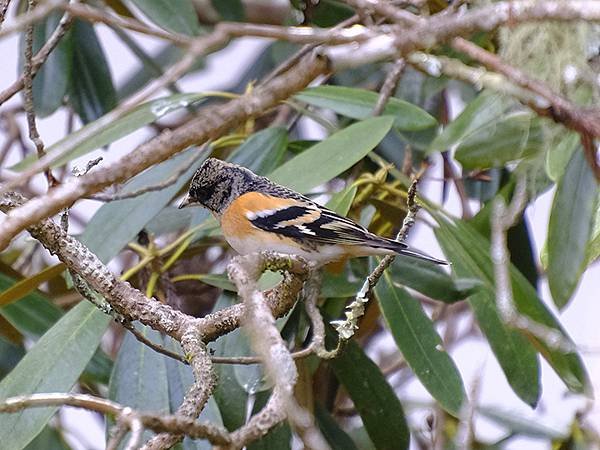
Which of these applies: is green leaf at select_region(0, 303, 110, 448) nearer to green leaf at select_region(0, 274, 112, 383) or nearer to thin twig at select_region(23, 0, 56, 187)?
green leaf at select_region(0, 274, 112, 383)

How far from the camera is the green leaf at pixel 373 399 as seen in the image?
311 centimetres

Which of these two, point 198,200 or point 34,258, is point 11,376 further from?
point 34,258

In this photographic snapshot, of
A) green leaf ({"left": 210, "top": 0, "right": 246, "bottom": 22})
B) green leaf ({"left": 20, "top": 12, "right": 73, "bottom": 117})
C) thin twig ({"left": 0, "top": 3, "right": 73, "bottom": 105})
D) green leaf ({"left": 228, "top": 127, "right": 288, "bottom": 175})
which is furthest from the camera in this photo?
green leaf ({"left": 210, "top": 0, "right": 246, "bottom": 22})

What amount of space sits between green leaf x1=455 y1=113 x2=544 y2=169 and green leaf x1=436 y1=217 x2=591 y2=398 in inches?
8.0

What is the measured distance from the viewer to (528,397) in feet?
9.59

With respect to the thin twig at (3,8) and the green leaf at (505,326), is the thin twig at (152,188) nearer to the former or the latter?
the thin twig at (3,8)

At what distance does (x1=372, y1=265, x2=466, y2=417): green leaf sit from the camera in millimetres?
2803

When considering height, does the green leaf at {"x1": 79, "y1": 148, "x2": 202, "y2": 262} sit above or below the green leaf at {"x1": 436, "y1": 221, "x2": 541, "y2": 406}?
above

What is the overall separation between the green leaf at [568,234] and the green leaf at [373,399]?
23.9 inches

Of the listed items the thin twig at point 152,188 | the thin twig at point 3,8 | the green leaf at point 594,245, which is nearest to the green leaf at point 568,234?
the green leaf at point 594,245

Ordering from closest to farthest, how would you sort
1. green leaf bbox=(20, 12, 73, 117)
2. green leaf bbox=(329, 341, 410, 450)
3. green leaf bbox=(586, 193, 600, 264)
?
green leaf bbox=(586, 193, 600, 264), green leaf bbox=(329, 341, 410, 450), green leaf bbox=(20, 12, 73, 117)

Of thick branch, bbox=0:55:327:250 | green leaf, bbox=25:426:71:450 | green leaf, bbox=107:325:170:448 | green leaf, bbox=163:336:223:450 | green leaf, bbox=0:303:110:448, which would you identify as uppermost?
thick branch, bbox=0:55:327:250

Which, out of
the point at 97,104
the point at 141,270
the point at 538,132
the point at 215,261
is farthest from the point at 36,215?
the point at 215,261

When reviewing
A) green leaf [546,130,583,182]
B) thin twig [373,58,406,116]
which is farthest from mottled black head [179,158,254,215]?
green leaf [546,130,583,182]
